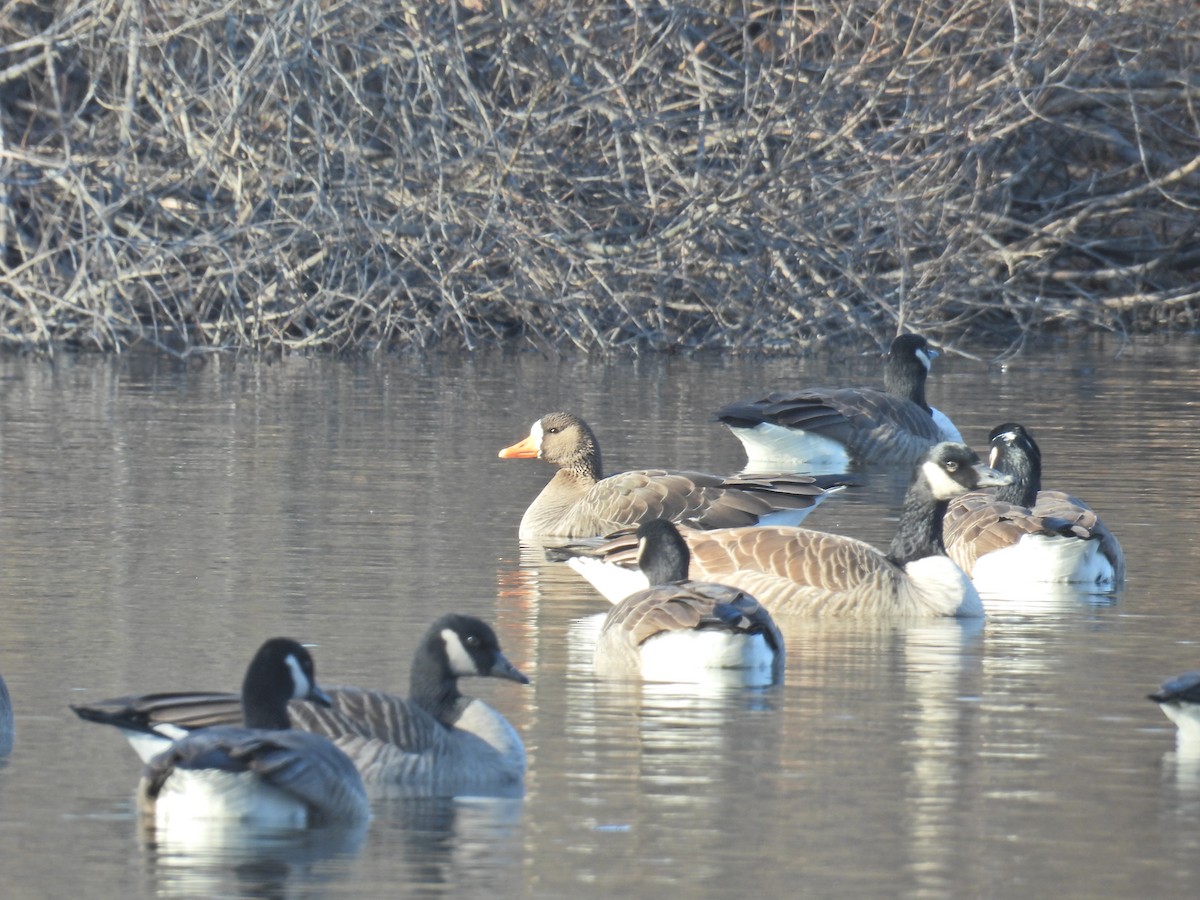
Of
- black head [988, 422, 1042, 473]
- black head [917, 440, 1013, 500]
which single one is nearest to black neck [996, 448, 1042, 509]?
black head [988, 422, 1042, 473]

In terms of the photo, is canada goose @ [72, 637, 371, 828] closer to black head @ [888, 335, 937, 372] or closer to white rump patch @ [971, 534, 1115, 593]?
white rump patch @ [971, 534, 1115, 593]

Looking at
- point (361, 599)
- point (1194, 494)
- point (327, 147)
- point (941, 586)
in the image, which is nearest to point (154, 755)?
point (361, 599)

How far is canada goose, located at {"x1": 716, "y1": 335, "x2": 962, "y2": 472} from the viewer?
17.2 m

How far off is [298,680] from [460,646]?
0.81 metres

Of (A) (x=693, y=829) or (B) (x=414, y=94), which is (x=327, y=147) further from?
(A) (x=693, y=829)

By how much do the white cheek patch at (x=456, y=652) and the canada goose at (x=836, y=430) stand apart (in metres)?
9.59

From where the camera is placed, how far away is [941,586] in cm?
1048

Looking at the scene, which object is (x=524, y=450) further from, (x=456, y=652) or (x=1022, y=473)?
(x=456, y=652)

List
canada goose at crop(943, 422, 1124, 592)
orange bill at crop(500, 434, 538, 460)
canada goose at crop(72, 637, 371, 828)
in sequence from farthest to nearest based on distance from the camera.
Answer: orange bill at crop(500, 434, 538, 460) → canada goose at crop(943, 422, 1124, 592) → canada goose at crop(72, 637, 371, 828)

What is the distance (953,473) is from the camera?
36.2ft

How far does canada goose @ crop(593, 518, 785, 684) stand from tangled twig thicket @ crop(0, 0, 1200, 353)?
14099mm

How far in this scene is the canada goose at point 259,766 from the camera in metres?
6.18

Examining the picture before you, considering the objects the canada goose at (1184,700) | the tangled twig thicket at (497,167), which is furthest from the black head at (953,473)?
the tangled twig thicket at (497,167)

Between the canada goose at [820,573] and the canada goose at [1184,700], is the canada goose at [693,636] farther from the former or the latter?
the canada goose at [1184,700]
